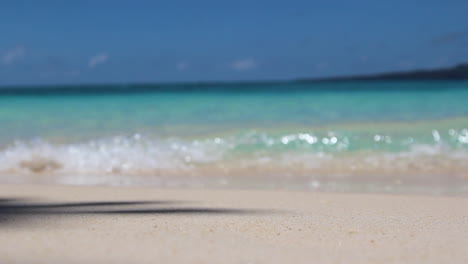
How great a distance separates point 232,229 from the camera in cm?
373

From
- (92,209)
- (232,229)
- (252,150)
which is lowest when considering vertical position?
(232,229)

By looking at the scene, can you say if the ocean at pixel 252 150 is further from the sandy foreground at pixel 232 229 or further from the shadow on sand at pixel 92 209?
the shadow on sand at pixel 92 209

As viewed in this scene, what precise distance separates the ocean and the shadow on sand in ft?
6.05

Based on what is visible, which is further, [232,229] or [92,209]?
[92,209]

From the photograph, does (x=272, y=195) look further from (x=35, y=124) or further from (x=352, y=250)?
(x=35, y=124)

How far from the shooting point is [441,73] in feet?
129

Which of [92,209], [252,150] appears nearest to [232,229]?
[92,209]

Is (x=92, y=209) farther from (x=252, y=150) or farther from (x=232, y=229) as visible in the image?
(x=252, y=150)

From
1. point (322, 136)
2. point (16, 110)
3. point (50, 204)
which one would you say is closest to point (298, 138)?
point (322, 136)

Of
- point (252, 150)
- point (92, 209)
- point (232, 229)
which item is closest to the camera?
point (232, 229)

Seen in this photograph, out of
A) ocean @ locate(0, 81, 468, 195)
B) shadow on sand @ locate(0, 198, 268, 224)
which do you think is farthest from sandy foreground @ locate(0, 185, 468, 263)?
ocean @ locate(0, 81, 468, 195)

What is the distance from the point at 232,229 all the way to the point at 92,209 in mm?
1347

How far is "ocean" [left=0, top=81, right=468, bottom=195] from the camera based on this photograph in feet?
24.0

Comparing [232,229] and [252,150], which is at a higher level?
Result: [252,150]
